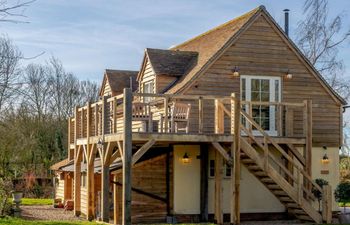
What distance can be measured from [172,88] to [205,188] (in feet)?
11.6

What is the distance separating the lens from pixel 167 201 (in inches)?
786

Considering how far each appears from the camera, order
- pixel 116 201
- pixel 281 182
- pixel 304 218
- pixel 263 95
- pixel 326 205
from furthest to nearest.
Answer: pixel 263 95
pixel 304 218
pixel 326 205
pixel 116 201
pixel 281 182

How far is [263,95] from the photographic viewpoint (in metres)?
21.0

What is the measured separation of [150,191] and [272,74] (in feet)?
18.9

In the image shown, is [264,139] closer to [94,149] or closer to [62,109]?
[94,149]

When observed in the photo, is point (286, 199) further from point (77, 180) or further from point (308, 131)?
point (77, 180)

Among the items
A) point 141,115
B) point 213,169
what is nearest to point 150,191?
point 213,169

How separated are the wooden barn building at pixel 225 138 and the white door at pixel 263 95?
1.3 inches

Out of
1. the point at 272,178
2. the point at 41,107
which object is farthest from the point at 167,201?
the point at 41,107

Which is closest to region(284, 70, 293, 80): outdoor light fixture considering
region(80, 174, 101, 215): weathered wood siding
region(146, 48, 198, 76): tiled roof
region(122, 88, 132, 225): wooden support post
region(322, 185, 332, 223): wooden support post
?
region(146, 48, 198, 76): tiled roof

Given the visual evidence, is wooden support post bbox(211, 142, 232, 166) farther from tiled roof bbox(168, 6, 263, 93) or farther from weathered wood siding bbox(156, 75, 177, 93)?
weathered wood siding bbox(156, 75, 177, 93)

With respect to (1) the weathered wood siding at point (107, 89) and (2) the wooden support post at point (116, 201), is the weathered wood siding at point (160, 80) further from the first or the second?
(1) the weathered wood siding at point (107, 89)

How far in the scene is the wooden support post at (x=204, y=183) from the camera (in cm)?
1975

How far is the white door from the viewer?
68.6ft
